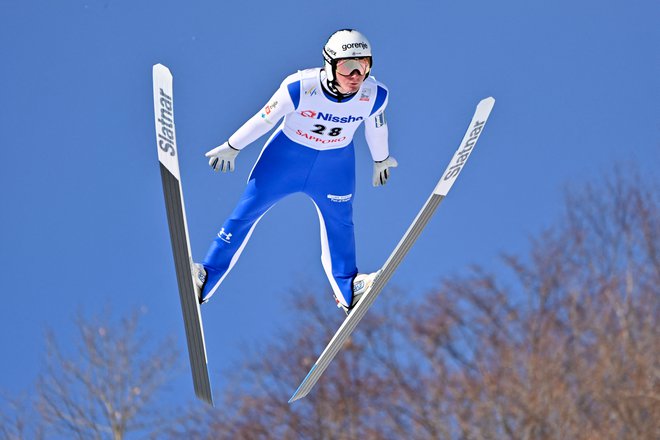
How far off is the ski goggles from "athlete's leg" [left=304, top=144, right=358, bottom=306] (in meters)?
0.61

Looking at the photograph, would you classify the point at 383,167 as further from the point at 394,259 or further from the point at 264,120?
the point at 264,120

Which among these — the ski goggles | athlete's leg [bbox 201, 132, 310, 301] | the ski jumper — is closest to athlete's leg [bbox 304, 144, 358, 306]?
the ski jumper

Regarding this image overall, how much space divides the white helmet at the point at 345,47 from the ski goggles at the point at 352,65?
2cm

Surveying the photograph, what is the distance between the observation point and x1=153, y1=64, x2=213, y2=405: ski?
646cm

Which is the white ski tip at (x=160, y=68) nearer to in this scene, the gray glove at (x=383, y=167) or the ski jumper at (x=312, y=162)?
the ski jumper at (x=312, y=162)

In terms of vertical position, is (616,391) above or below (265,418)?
above

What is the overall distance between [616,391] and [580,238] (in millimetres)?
5321

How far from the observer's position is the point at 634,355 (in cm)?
1655

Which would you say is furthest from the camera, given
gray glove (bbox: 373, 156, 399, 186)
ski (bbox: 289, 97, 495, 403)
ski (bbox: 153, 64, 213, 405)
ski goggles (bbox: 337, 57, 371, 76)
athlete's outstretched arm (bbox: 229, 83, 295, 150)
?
gray glove (bbox: 373, 156, 399, 186)

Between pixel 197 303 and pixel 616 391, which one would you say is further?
pixel 616 391

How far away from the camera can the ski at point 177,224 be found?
21.2ft

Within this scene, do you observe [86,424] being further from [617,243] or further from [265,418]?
[617,243]

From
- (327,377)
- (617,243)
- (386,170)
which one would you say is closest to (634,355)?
(617,243)

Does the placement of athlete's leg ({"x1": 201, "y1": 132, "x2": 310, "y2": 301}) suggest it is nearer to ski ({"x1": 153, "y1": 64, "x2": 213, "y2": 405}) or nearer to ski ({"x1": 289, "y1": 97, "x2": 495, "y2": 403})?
ski ({"x1": 153, "y1": 64, "x2": 213, "y2": 405})
